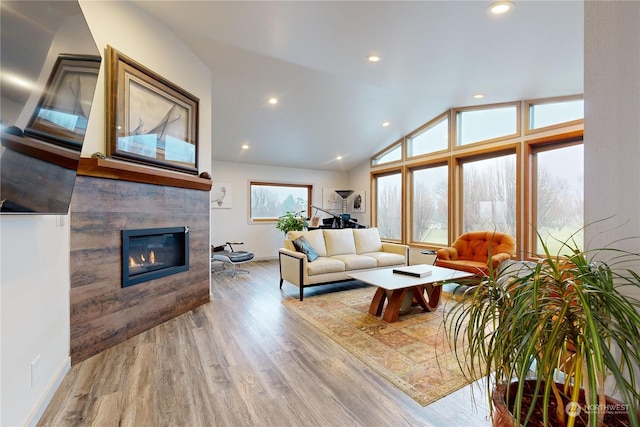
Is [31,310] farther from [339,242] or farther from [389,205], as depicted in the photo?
[389,205]

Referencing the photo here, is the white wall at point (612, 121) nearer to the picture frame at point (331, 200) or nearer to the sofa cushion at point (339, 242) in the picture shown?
the sofa cushion at point (339, 242)

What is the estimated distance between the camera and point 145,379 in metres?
2.05

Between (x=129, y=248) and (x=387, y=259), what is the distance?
3512 millimetres

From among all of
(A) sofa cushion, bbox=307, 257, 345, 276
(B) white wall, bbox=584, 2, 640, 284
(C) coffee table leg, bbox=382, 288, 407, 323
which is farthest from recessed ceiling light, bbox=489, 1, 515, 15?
(A) sofa cushion, bbox=307, 257, 345, 276

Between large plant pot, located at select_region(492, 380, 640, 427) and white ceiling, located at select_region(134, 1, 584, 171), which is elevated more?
white ceiling, located at select_region(134, 1, 584, 171)

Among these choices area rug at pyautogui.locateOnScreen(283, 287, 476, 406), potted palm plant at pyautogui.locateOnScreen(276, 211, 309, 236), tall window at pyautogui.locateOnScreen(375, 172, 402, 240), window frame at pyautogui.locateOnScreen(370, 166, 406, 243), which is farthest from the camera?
tall window at pyautogui.locateOnScreen(375, 172, 402, 240)

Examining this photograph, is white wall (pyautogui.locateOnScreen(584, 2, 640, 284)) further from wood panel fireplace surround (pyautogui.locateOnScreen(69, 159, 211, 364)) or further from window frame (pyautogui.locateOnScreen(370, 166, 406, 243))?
window frame (pyautogui.locateOnScreen(370, 166, 406, 243))

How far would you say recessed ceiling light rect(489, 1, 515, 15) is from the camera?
228 cm

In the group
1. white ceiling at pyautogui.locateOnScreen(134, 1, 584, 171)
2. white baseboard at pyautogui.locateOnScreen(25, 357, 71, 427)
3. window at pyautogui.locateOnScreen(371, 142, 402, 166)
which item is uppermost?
white ceiling at pyautogui.locateOnScreen(134, 1, 584, 171)

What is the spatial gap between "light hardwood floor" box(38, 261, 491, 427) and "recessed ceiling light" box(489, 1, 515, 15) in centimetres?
286

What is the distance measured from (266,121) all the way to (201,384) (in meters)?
4.29

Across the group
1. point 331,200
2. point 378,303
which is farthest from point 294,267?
point 331,200

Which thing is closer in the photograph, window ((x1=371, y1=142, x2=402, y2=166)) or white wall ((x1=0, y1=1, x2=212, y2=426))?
white wall ((x1=0, y1=1, x2=212, y2=426))

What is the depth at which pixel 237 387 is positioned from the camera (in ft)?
6.42
